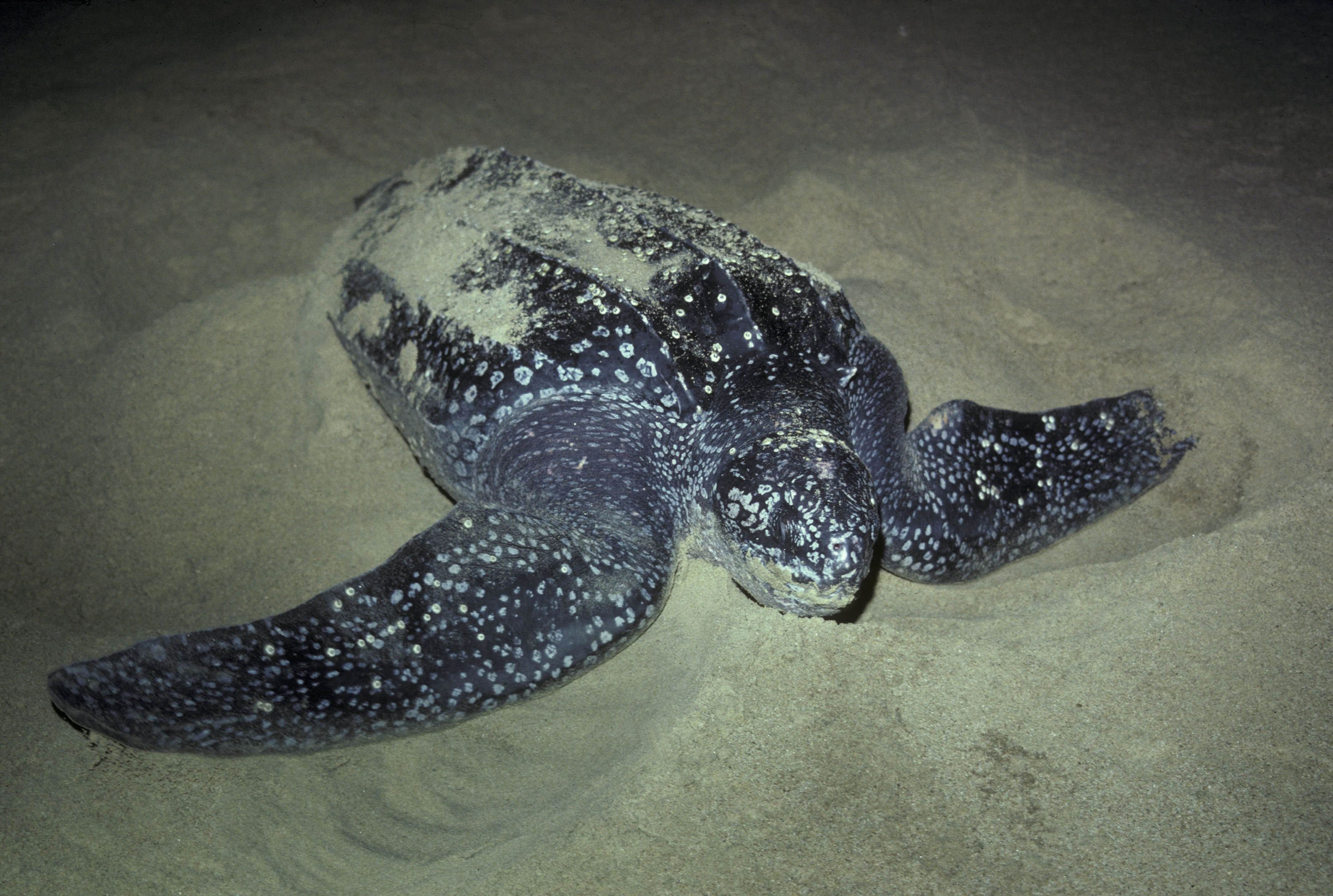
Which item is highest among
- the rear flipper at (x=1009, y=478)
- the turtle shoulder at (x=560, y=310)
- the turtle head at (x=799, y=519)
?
the turtle shoulder at (x=560, y=310)

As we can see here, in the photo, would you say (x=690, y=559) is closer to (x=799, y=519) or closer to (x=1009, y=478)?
(x=799, y=519)

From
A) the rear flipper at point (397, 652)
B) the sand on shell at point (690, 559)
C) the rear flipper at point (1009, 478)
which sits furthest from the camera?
the rear flipper at point (1009, 478)

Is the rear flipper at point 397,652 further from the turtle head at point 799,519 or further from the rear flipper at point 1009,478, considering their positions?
the rear flipper at point 1009,478

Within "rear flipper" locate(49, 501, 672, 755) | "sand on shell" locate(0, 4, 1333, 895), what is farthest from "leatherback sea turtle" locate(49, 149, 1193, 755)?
"sand on shell" locate(0, 4, 1333, 895)

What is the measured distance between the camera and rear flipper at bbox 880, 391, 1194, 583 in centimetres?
256

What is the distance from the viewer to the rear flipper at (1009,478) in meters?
2.56

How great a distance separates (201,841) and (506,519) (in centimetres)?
99

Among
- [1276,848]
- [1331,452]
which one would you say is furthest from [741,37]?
[1276,848]

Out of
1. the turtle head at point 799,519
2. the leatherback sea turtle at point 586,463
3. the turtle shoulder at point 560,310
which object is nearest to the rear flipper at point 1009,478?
the leatherback sea turtle at point 586,463

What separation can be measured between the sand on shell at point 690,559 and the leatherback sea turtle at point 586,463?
0.16 meters

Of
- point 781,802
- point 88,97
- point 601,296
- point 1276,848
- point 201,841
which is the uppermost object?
point 88,97

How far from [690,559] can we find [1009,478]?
111 cm

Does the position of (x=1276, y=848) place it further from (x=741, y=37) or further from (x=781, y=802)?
(x=741, y=37)

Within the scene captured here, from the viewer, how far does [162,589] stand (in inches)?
107
